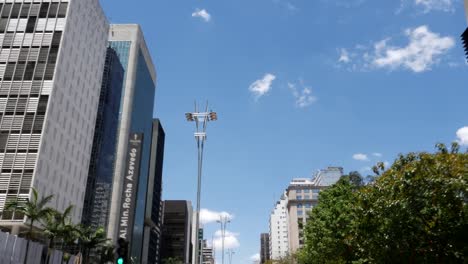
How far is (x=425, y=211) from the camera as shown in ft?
69.1

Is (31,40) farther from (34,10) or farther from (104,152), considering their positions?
(104,152)

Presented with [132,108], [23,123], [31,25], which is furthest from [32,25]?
[132,108]

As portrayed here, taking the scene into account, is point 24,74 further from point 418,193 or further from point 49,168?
point 418,193

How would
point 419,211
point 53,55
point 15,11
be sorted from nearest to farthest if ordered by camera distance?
1. point 419,211
2. point 53,55
3. point 15,11

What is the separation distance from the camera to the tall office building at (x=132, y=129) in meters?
95.6

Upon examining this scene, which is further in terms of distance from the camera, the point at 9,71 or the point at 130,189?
the point at 130,189

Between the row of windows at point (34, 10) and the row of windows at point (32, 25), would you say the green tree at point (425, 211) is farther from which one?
the row of windows at point (34, 10)

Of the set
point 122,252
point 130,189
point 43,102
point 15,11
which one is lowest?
point 122,252

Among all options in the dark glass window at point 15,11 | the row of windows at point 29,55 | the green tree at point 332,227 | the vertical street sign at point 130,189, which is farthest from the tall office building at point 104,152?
the green tree at point 332,227

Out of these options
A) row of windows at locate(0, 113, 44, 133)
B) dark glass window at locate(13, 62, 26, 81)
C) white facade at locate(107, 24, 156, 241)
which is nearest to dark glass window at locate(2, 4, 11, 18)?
dark glass window at locate(13, 62, 26, 81)

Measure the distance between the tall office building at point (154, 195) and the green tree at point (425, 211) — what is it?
14562cm

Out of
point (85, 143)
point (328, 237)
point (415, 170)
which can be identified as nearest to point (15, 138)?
point (85, 143)

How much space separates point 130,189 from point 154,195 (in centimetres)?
8093

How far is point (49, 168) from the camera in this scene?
2452 inches
